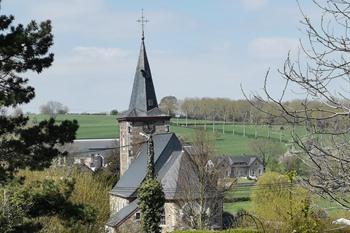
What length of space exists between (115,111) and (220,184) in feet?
316

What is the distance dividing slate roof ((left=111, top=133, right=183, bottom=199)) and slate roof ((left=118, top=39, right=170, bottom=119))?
3718 mm

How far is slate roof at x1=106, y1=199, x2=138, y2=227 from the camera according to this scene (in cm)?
4355

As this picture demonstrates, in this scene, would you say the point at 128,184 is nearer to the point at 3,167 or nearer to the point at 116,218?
the point at 116,218

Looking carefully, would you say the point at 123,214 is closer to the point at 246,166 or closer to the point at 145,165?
the point at 145,165

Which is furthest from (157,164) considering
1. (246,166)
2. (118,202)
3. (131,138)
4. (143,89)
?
(246,166)

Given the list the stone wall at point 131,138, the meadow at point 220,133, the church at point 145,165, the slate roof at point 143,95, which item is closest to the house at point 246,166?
the meadow at point 220,133

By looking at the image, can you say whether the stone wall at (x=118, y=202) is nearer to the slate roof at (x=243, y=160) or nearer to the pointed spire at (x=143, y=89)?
the pointed spire at (x=143, y=89)

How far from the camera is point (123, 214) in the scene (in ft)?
152

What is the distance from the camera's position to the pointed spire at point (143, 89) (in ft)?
184

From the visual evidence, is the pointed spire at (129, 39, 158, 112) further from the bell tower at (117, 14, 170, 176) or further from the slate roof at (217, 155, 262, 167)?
the slate roof at (217, 155, 262, 167)

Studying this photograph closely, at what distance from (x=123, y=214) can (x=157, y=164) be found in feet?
18.4

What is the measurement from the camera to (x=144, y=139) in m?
55.1

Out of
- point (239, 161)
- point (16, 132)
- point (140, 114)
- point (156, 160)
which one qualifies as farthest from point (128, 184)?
point (239, 161)

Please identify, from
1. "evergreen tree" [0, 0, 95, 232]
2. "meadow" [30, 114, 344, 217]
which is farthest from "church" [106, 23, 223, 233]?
"evergreen tree" [0, 0, 95, 232]
